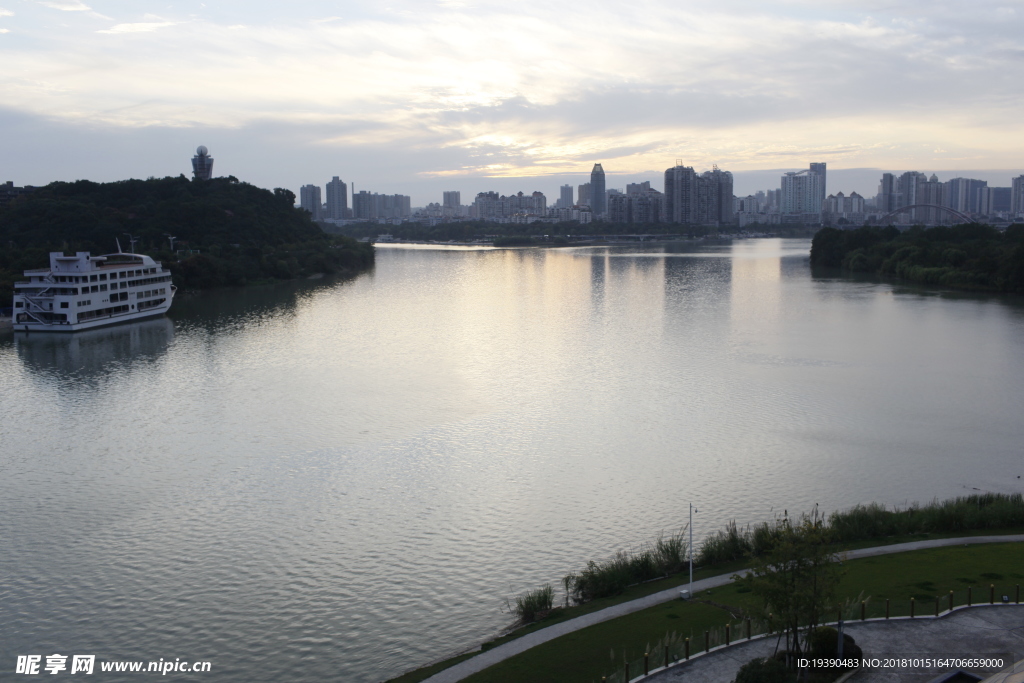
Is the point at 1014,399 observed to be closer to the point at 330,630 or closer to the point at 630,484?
the point at 630,484

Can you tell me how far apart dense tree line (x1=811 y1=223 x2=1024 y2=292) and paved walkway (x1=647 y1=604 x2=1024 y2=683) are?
2516 centimetres

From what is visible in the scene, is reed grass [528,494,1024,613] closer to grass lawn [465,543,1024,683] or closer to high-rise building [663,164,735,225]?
grass lawn [465,543,1024,683]

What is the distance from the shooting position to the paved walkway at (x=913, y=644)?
4625 millimetres

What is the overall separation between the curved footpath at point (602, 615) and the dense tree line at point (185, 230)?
22300mm

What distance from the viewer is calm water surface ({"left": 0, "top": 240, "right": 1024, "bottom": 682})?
6512 mm

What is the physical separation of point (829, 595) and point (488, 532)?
157 inches

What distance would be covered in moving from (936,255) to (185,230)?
103 ft

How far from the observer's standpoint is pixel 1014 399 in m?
12.9

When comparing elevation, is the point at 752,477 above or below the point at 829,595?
below

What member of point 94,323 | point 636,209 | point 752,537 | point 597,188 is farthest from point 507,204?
point 752,537

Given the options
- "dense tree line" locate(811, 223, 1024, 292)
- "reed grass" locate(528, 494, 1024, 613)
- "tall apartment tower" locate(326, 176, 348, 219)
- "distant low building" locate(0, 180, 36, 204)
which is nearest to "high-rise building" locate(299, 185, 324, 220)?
"tall apartment tower" locate(326, 176, 348, 219)

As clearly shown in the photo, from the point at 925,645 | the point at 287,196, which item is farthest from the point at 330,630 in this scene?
the point at 287,196

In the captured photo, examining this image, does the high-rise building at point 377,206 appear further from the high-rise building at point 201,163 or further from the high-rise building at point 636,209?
the high-rise building at point 201,163

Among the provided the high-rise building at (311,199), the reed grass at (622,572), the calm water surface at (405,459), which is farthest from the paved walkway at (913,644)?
the high-rise building at (311,199)
